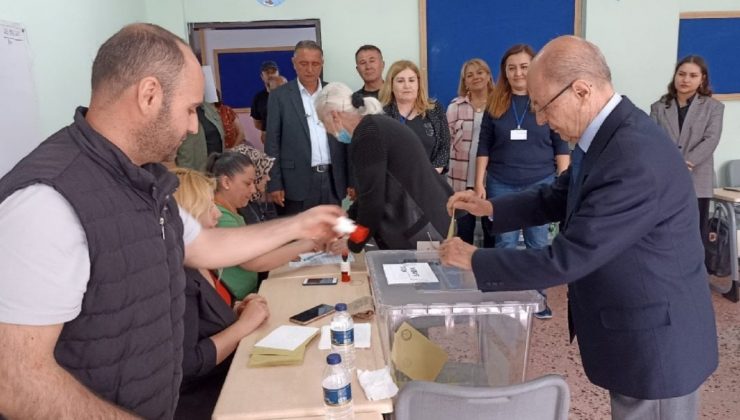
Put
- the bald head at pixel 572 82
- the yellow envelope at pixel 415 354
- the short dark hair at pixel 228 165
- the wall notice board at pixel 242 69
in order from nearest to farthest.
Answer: the bald head at pixel 572 82 → the yellow envelope at pixel 415 354 → the short dark hair at pixel 228 165 → the wall notice board at pixel 242 69

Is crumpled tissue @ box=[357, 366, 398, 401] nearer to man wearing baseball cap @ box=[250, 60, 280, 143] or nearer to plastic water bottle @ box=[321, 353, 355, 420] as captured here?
plastic water bottle @ box=[321, 353, 355, 420]

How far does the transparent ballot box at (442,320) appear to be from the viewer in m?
1.80

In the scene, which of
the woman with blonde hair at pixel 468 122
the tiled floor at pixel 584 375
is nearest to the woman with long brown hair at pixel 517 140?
the tiled floor at pixel 584 375

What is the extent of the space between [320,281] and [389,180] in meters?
0.53

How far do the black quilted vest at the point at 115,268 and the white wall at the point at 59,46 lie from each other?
5.57ft

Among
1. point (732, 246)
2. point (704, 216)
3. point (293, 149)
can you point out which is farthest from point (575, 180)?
point (704, 216)

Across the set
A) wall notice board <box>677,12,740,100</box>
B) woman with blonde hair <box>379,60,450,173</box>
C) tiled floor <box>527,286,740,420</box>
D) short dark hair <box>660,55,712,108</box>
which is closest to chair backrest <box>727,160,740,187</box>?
wall notice board <box>677,12,740,100</box>

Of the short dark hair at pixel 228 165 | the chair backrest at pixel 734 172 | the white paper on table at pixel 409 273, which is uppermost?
the short dark hair at pixel 228 165

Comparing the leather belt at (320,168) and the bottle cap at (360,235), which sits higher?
the leather belt at (320,168)

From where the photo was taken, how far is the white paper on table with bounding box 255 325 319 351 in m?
1.66

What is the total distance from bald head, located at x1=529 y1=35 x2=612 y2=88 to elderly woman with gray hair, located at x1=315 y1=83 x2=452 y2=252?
3.12ft

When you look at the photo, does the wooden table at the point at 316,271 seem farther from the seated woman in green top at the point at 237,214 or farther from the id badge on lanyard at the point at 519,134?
the id badge on lanyard at the point at 519,134

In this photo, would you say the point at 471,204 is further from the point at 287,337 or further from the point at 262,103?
the point at 262,103

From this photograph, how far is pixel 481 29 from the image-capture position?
4.68m
